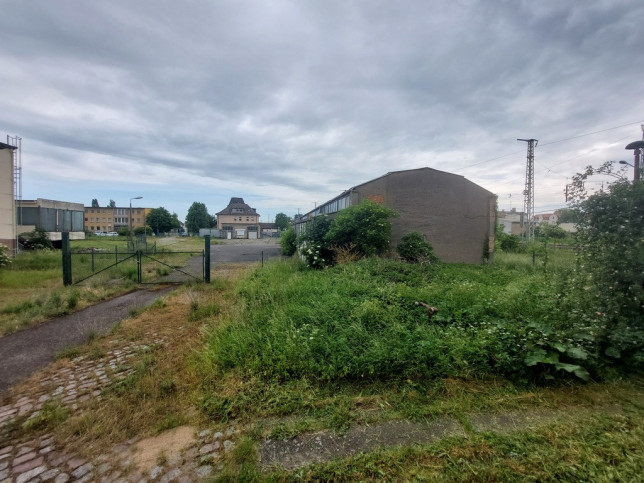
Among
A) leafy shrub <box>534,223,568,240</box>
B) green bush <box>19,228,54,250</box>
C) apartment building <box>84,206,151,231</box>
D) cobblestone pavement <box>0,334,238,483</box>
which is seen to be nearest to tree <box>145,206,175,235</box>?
apartment building <box>84,206,151,231</box>

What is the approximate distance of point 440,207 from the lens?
15.0 metres

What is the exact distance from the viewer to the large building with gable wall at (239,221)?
64.0 metres

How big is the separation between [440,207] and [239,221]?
58.0 m

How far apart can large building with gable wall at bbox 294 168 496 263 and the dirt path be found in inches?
396

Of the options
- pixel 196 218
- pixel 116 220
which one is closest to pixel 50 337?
pixel 196 218

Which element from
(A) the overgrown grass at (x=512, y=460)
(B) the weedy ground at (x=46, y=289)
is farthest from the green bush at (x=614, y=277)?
(B) the weedy ground at (x=46, y=289)

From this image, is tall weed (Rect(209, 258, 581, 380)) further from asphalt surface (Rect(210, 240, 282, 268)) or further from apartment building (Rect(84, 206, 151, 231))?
apartment building (Rect(84, 206, 151, 231))

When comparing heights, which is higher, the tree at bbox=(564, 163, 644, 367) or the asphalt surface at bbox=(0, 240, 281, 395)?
the tree at bbox=(564, 163, 644, 367)

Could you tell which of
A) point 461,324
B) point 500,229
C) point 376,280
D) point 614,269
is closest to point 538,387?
point 461,324

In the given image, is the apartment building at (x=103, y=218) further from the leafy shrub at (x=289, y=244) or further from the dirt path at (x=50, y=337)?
the dirt path at (x=50, y=337)

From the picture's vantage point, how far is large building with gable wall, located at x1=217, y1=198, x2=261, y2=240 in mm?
64000

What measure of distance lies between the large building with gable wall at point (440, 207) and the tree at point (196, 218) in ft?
199

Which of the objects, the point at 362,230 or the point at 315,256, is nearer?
the point at 315,256

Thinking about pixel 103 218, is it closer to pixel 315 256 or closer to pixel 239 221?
pixel 239 221
